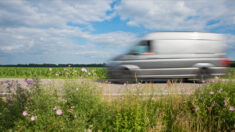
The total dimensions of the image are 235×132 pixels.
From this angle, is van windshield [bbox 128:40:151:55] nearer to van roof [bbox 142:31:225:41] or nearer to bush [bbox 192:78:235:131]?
van roof [bbox 142:31:225:41]

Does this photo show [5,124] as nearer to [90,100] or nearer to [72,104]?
[72,104]

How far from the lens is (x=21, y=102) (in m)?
3.48

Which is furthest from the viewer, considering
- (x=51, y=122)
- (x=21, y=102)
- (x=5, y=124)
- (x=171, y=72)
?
(x=171, y=72)

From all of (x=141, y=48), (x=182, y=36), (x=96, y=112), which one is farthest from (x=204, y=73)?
(x=96, y=112)

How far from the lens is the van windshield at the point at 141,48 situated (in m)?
7.48

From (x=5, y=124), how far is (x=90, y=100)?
174 centimetres

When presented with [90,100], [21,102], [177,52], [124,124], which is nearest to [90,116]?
[90,100]

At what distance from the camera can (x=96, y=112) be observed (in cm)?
343

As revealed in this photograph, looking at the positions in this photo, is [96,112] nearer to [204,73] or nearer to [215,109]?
[215,109]

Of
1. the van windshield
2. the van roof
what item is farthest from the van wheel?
the van windshield

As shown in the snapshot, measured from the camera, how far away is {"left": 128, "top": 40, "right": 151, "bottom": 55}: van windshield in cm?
748

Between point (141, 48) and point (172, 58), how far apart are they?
148cm

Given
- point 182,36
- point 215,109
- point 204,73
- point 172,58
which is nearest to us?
point 215,109

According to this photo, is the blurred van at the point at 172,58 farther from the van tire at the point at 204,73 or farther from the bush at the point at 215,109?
the bush at the point at 215,109
